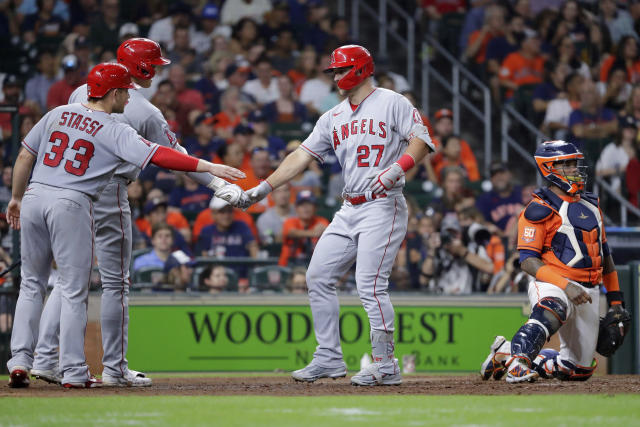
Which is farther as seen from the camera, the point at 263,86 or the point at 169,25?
the point at 169,25

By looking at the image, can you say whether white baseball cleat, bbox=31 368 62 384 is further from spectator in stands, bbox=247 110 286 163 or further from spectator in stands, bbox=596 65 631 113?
spectator in stands, bbox=596 65 631 113

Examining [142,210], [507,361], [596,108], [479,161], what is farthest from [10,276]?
[596,108]

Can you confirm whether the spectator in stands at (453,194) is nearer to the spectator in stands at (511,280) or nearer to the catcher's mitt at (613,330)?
the spectator in stands at (511,280)

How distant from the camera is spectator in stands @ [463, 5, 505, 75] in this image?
15.8 meters

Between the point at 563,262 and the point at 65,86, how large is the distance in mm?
7822

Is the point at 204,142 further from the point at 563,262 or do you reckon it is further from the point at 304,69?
the point at 563,262

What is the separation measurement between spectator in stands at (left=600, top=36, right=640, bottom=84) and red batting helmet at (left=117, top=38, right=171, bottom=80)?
9.73 metres

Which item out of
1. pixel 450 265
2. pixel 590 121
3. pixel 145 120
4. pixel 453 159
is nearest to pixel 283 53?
pixel 453 159

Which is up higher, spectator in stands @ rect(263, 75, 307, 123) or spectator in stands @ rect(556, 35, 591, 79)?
spectator in stands @ rect(556, 35, 591, 79)

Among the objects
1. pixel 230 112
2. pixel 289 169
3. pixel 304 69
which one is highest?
pixel 304 69

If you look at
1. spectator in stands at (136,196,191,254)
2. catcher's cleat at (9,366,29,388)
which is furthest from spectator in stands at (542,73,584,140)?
catcher's cleat at (9,366,29,388)

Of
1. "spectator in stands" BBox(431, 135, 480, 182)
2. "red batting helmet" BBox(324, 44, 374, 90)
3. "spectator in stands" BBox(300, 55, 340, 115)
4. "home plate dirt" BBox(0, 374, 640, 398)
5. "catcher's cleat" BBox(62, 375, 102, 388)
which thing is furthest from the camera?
"spectator in stands" BBox(300, 55, 340, 115)

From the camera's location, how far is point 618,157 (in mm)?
14109

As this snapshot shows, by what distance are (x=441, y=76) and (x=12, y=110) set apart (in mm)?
7853
